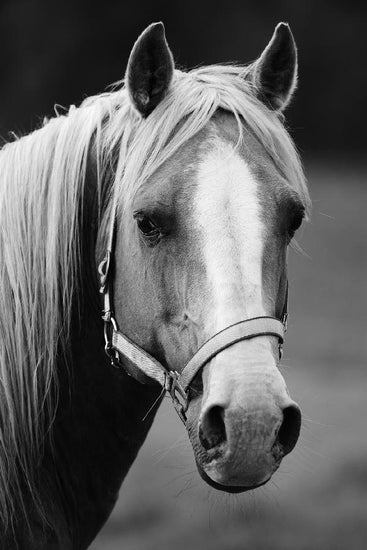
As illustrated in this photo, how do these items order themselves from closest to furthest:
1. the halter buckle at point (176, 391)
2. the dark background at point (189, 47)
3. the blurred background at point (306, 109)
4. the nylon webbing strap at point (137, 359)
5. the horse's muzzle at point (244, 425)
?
the horse's muzzle at point (244, 425) < the halter buckle at point (176, 391) < the nylon webbing strap at point (137, 359) < the blurred background at point (306, 109) < the dark background at point (189, 47)

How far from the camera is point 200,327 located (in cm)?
228

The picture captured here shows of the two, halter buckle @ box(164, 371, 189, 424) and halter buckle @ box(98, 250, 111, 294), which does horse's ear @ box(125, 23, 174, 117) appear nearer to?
halter buckle @ box(98, 250, 111, 294)

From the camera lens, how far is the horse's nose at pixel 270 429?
2084mm

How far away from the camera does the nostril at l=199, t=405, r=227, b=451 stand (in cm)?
211

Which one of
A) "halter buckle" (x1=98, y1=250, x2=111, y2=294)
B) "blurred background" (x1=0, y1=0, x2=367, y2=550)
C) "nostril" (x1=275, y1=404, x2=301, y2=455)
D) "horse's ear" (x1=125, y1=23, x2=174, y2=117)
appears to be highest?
"horse's ear" (x1=125, y1=23, x2=174, y2=117)

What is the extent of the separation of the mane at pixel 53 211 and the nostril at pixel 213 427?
2.00 feet

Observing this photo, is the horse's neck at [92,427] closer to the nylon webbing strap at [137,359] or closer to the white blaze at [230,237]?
the nylon webbing strap at [137,359]

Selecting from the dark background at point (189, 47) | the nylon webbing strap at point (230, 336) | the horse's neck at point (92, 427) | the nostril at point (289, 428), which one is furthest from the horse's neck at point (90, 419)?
the dark background at point (189, 47)

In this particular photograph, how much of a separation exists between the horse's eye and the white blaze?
15 cm

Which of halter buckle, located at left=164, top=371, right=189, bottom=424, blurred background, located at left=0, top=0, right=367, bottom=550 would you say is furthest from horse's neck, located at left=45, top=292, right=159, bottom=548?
blurred background, located at left=0, top=0, right=367, bottom=550

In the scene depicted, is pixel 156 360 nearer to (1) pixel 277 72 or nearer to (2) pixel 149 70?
(2) pixel 149 70

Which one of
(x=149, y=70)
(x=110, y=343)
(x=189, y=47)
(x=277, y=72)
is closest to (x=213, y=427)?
(x=110, y=343)

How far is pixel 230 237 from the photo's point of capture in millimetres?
2262

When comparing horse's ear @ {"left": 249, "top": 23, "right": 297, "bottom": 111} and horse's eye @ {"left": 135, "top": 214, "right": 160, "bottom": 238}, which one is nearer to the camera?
horse's eye @ {"left": 135, "top": 214, "right": 160, "bottom": 238}
